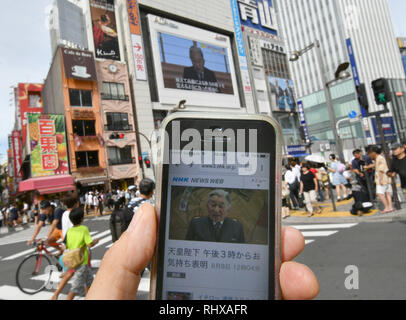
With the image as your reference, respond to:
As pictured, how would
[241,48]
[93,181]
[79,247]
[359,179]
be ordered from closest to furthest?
[79,247] → [359,179] → [93,181] → [241,48]

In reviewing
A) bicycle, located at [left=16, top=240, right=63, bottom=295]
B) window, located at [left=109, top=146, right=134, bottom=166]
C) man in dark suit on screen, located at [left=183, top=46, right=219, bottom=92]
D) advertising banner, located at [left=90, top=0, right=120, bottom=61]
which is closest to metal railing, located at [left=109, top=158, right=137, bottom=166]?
window, located at [left=109, top=146, right=134, bottom=166]

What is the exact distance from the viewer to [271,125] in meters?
1.59

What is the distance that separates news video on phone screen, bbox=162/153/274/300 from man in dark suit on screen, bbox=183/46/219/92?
37741mm

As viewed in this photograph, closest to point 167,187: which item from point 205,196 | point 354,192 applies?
point 205,196

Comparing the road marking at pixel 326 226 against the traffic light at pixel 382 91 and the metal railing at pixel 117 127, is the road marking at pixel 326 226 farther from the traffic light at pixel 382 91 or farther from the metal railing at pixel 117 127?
the metal railing at pixel 117 127

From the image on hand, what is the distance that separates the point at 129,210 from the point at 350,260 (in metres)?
3.93

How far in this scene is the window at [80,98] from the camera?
88.9 feet

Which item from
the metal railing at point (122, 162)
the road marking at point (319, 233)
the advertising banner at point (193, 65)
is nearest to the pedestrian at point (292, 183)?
the road marking at point (319, 233)

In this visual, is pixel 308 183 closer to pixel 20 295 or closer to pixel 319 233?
pixel 319 233

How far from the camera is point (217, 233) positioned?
1.51m

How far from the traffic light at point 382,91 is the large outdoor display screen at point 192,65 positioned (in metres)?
28.9

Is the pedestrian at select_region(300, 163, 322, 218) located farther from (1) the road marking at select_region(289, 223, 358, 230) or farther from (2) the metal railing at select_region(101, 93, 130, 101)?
(2) the metal railing at select_region(101, 93, 130, 101)

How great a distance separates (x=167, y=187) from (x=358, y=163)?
30.5ft

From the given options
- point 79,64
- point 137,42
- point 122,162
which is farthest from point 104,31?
point 122,162
